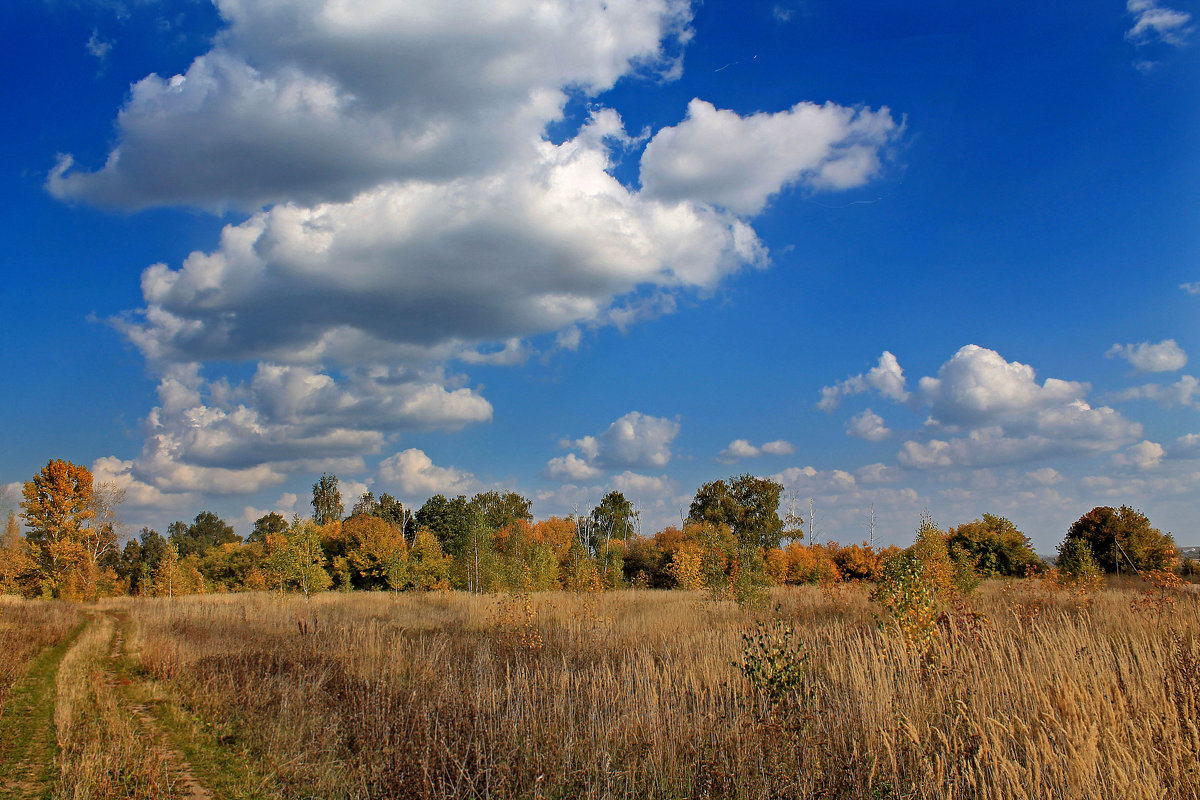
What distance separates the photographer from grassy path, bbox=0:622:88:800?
7116mm

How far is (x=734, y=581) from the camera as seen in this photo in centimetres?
2055

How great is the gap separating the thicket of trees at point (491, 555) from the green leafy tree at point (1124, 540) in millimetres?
69

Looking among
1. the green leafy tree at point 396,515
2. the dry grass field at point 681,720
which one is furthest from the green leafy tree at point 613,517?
the dry grass field at point 681,720

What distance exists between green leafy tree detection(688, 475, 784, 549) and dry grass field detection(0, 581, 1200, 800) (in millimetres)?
58685

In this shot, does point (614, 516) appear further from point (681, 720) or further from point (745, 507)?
point (681, 720)

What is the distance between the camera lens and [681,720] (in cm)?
692

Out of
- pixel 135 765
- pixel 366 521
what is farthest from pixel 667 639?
pixel 366 521

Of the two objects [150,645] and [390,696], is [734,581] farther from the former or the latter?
[150,645]

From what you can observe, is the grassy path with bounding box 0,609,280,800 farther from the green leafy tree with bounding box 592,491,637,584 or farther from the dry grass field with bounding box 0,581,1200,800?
the green leafy tree with bounding box 592,491,637,584

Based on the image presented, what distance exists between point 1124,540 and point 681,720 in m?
45.4

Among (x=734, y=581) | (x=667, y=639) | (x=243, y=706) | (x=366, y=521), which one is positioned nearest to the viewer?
(x=243, y=706)

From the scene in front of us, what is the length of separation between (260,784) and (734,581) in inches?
621

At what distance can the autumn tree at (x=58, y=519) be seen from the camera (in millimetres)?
49062

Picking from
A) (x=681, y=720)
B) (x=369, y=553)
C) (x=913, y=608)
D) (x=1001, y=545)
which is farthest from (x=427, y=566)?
(x=681, y=720)
